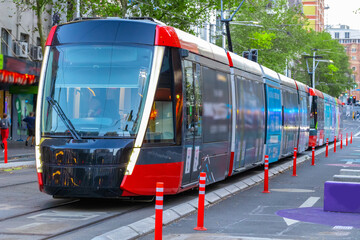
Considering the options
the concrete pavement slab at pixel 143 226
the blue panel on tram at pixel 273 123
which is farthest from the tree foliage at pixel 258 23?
the concrete pavement slab at pixel 143 226

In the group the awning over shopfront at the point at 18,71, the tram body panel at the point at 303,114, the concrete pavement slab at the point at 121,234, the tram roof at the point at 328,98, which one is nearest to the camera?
the concrete pavement slab at the point at 121,234

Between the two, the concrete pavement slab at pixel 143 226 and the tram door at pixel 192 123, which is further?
the tram door at pixel 192 123

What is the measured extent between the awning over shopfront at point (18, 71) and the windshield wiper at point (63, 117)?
21594 millimetres

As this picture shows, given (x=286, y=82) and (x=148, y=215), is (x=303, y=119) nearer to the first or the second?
(x=286, y=82)

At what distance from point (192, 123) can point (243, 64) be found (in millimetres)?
5613

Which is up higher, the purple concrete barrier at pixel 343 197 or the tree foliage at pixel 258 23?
the tree foliage at pixel 258 23

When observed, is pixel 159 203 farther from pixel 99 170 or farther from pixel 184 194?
pixel 184 194

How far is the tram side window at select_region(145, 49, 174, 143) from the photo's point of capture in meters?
12.4

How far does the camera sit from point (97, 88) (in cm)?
1234

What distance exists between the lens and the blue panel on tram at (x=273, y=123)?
878 inches

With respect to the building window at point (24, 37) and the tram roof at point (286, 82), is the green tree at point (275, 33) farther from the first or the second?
the tram roof at point (286, 82)

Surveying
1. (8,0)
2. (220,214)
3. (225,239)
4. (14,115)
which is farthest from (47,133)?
(14,115)

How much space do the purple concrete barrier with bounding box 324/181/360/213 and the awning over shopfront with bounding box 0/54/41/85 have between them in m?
23.1

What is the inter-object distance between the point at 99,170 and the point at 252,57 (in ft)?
76.7
